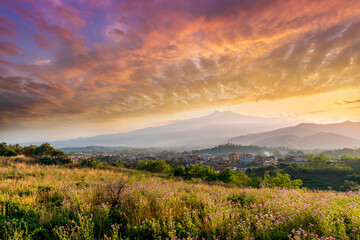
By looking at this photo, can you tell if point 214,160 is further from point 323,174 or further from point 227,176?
point 227,176

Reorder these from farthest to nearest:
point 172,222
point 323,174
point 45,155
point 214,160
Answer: point 214,160, point 323,174, point 45,155, point 172,222

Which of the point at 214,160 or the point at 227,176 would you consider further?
the point at 214,160

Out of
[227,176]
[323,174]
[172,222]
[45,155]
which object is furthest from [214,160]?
[172,222]

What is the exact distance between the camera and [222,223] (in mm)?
4254

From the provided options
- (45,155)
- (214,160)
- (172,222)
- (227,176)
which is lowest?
(214,160)

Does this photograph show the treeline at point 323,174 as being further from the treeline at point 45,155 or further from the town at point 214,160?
the treeline at point 45,155

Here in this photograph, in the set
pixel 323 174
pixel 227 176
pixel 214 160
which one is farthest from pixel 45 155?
pixel 214 160

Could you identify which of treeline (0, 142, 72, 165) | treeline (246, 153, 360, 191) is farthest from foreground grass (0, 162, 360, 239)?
treeline (246, 153, 360, 191)

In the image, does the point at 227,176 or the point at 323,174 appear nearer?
the point at 227,176

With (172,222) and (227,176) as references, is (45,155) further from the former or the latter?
(227,176)

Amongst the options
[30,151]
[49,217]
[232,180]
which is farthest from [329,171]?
[30,151]

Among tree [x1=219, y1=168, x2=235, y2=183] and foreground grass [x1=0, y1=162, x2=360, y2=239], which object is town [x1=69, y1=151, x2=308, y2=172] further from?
foreground grass [x1=0, y1=162, x2=360, y2=239]

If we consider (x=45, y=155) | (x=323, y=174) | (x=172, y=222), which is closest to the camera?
(x=172, y=222)

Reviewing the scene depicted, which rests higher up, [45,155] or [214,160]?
[45,155]
